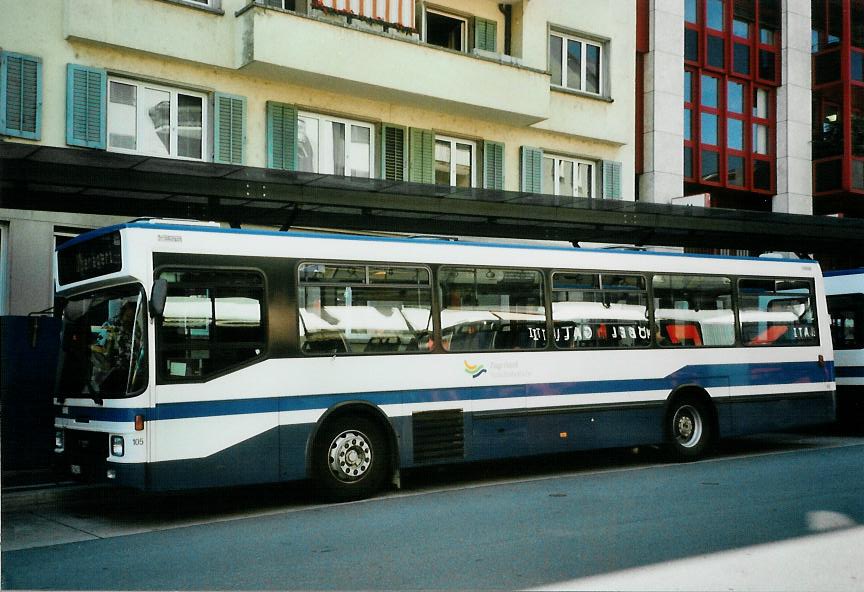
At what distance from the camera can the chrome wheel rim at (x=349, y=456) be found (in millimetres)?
10336

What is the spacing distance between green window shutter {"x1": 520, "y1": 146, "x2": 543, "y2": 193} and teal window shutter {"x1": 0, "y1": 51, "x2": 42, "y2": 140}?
34.3 ft

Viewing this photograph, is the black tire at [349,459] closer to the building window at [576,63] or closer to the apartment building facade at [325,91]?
the apartment building facade at [325,91]

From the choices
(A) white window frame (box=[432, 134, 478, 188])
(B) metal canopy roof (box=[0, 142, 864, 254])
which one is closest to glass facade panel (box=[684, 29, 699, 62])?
(A) white window frame (box=[432, 134, 478, 188])

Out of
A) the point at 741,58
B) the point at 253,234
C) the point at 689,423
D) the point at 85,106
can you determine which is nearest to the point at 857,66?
the point at 741,58

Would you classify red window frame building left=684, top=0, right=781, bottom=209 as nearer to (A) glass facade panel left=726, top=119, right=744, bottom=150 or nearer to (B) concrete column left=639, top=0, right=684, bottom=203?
(A) glass facade panel left=726, top=119, right=744, bottom=150

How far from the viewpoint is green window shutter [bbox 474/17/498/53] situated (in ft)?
70.4

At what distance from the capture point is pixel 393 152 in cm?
1986

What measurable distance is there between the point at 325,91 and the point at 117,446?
11.1m

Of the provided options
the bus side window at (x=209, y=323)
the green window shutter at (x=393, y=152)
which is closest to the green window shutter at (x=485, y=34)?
the green window shutter at (x=393, y=152)

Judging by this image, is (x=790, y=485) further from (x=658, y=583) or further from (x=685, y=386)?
(x=658, y=583)

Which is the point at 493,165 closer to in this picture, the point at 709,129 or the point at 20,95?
the point at 709,129

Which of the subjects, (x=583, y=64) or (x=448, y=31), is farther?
(x=583, y=64)

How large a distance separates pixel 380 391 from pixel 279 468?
1.44 metres

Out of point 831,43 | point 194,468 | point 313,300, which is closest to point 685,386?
point 313,300
